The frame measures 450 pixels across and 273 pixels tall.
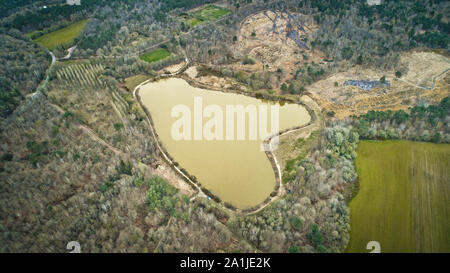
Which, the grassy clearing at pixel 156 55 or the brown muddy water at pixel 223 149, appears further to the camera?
the grassy clearing at pixel 156 55

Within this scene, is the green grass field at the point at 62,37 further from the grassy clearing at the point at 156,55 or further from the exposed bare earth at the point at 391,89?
the exposed bare earth at the point at 391,89

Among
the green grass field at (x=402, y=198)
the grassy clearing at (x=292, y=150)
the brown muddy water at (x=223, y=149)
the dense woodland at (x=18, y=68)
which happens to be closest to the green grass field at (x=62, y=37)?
the dense woodland at (x=18, y=68)

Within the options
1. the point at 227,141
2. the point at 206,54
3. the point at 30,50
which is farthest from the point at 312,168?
the point at 30,50

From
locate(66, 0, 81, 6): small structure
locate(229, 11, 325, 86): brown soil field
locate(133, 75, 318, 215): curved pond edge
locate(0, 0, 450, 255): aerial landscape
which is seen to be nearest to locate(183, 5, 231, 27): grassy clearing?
locate(0, 0, 450, 255): aerial landscape

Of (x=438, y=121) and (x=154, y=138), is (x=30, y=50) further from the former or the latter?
(x=438, y=121)

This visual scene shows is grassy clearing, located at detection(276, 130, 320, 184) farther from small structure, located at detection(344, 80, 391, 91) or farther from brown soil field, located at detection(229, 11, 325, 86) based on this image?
brown soil field, located at detection(229, 11, 325, 86)
